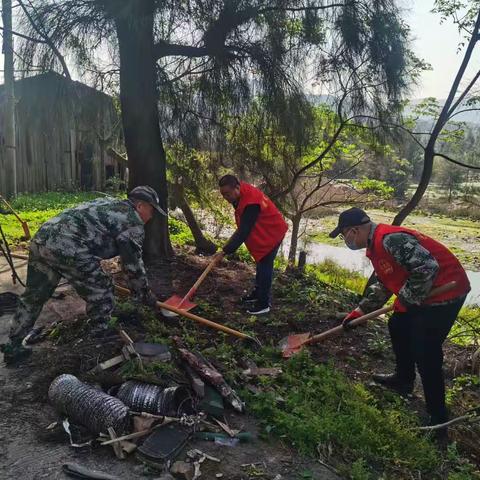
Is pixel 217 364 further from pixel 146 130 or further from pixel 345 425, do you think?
pixel 146 130

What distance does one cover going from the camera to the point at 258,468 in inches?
101

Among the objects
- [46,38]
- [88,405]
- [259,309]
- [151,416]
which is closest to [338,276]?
[259,309]

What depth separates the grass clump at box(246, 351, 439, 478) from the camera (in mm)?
2855

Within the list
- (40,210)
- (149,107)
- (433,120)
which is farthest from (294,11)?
(40,210)

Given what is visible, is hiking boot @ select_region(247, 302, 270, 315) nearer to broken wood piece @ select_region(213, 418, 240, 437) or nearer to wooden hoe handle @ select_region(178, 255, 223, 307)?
wooden hoe handle @ select_region(178, 255, 223, 307)

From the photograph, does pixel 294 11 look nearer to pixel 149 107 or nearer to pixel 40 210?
pixel 149 107

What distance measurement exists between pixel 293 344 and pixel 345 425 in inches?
56.3

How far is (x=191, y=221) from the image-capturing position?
846 centimetres

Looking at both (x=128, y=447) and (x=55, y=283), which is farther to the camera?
(x=55, y=283)

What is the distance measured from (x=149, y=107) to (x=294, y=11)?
A: 2220 mm

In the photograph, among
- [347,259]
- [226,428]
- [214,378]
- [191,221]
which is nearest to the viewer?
[226,428]

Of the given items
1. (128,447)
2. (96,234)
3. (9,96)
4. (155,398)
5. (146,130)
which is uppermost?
(9,96)

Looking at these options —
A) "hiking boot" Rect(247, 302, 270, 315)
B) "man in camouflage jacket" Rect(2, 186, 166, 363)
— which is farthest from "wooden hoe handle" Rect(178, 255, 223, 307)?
"man in camouflage jacket" Rect(2, 186, 166, 363)

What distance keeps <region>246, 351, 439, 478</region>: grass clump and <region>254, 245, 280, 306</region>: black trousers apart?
63.5 inches
